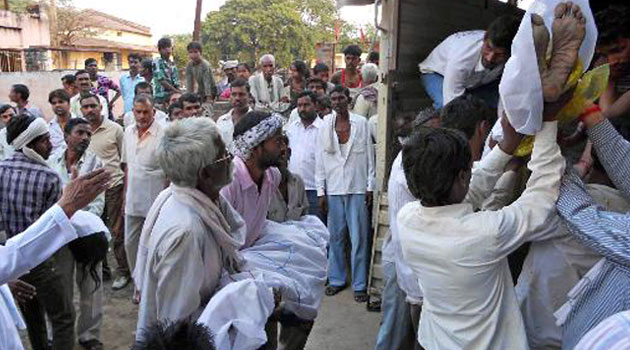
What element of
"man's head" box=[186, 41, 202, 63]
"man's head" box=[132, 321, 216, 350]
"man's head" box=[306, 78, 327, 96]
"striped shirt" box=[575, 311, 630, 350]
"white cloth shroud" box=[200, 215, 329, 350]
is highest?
"man's head" box=[186, 41, 202, 63]

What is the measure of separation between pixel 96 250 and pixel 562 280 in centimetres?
301

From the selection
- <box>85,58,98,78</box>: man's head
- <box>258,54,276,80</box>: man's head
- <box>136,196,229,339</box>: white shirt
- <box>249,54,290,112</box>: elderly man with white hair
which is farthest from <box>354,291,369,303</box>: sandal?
<box>85,58,98,78</box>: man's head

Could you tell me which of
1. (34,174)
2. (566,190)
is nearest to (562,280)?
(566,190)

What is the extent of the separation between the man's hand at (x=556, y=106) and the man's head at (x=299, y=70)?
5663 mm

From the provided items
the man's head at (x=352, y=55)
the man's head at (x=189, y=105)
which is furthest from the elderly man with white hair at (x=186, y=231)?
the man's head at (x=352, y=55)

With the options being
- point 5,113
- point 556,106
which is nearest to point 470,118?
point 556,106

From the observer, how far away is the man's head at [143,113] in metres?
4.91

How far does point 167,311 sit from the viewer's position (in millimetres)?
2064

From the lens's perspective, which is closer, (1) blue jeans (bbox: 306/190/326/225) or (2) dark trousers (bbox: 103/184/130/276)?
(1) blue jeans (bbox: 306/190/326/225)

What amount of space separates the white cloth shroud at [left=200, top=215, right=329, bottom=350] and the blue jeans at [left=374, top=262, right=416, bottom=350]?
0.68m

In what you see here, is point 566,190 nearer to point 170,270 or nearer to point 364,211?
point 170,270

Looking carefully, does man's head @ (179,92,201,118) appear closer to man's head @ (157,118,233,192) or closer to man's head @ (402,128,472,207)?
man's head @ (157,118,233,192)

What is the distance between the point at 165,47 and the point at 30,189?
532 cm

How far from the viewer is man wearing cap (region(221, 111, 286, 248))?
269 cm
